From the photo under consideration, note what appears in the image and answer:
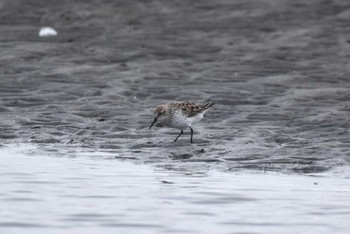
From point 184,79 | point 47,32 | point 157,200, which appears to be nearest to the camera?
point 157,200

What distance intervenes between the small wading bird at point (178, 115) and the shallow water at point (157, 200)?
202 cm

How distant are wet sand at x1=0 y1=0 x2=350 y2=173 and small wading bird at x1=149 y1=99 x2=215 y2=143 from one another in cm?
24

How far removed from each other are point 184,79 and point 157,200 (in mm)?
9441

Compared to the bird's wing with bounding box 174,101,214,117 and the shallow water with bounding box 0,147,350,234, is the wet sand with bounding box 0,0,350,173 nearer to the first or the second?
the bird's wing with bounding box 174,101,214,117

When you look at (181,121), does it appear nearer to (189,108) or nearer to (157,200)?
(189,108)

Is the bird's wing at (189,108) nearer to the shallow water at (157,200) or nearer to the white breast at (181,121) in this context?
the white breast at (181,121)

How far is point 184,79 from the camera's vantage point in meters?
21.8

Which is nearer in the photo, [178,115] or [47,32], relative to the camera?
[178,115]

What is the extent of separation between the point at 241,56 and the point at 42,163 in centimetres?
951

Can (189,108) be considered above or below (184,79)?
below

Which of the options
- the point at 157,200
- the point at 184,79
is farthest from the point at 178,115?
the point at 157,200

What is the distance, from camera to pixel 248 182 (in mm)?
13617

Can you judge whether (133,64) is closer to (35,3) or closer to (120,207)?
(35,3)

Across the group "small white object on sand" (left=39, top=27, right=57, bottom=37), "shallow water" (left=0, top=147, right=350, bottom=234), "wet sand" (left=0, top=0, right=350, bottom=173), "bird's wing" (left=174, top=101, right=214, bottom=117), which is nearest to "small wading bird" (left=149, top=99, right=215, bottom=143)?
"bird's wing" (left=174, top=101, right=214, bottom=117)
